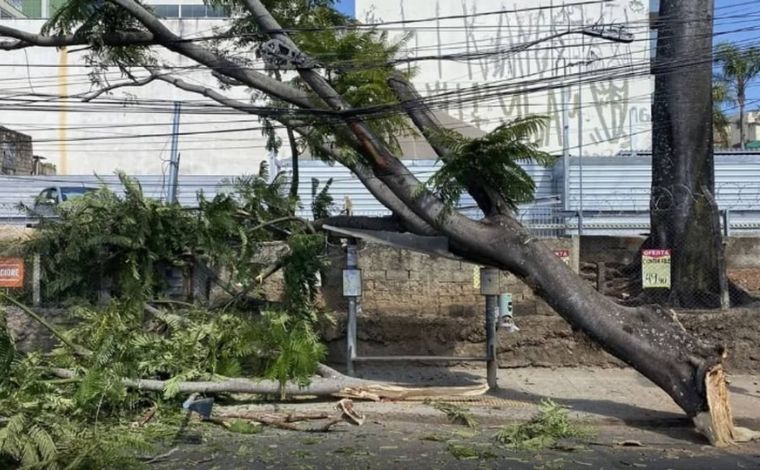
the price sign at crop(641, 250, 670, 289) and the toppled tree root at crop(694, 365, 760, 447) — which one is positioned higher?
the price sign at crop(641, 250, 670, 289)

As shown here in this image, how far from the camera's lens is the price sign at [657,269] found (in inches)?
488

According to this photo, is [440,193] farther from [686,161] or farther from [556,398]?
[686,161]

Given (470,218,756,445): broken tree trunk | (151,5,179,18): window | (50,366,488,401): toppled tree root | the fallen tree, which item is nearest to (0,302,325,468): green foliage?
(50,366,488,401): toppled tree root

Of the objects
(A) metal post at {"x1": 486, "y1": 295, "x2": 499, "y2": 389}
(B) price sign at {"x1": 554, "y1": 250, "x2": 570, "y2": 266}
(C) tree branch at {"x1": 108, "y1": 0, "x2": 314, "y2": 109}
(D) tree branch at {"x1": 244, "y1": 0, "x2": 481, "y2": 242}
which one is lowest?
(A) metal post at {"x1": 486, "y1": 295, "x2": 499, "y2": 389}

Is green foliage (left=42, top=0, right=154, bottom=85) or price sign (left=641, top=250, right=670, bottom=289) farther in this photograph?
price sign (left=641, top=250, right=670, bottom=289)

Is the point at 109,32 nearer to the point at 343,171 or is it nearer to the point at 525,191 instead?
the point at 525,191

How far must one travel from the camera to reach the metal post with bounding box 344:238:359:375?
10791 mm

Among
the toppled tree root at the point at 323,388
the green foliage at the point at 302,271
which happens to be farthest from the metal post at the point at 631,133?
the toppled tree root at the point at 323,388

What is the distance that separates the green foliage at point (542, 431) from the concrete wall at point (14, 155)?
20.5 metres

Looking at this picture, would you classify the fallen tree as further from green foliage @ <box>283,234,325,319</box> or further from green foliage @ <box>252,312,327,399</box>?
green foliage @ <box>252,312,327,399</box>

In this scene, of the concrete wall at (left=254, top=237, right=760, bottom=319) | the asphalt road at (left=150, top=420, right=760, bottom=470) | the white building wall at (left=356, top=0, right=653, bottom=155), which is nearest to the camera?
the asphalt road at (left=150, top=420, right=760, bottom=470)

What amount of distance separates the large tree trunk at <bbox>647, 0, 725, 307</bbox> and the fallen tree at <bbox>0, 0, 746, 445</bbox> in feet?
10.9

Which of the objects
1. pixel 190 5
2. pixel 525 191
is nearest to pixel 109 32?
pixel 525 191

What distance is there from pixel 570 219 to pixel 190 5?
90.6ft
